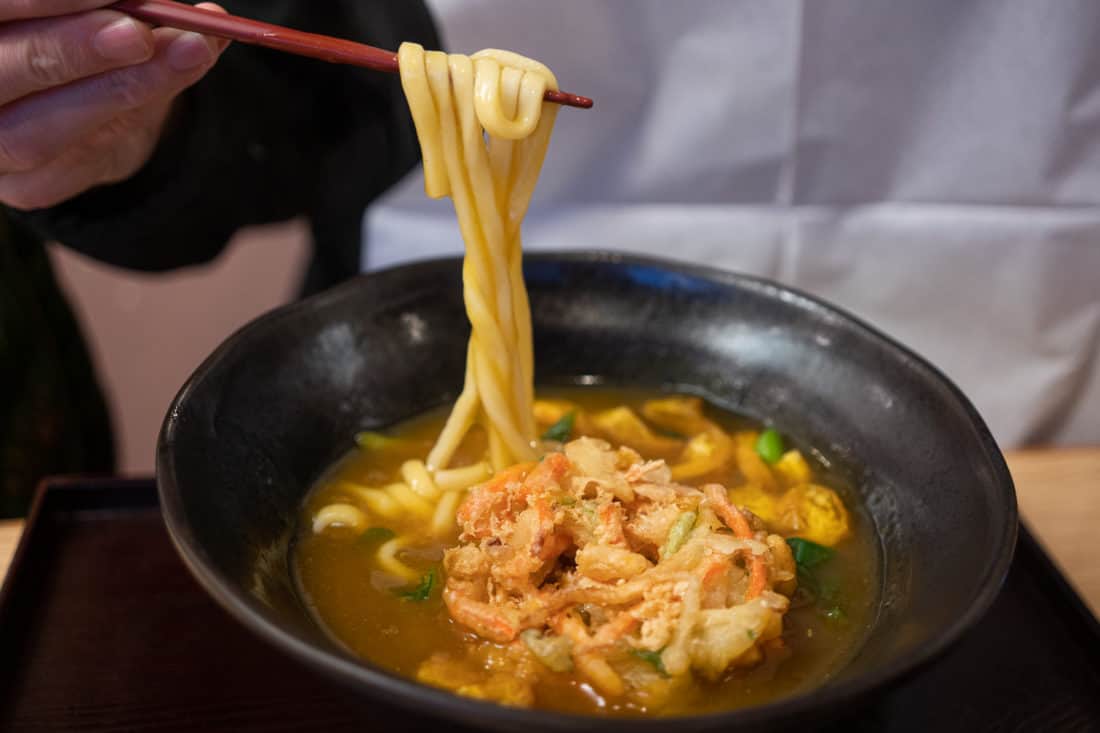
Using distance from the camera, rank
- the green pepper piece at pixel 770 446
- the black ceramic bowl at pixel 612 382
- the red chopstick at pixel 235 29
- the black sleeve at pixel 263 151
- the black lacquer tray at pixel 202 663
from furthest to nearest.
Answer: the black sleeve at pixel 263 151, the green pepper piece at pixel 770 446, the black lacquer tray at pixel 202 663, the red chopstick at pixel 235 29, the black ceramic bowl at pixel 612 382

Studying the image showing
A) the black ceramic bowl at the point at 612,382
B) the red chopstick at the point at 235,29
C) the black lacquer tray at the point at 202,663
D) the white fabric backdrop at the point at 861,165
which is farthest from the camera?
the white fabric backdrop at the point at 861,165

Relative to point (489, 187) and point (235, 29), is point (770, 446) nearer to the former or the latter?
point (489, 187)

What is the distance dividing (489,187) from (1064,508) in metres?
1.72

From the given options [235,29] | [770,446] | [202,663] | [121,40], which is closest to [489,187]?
[235,29]

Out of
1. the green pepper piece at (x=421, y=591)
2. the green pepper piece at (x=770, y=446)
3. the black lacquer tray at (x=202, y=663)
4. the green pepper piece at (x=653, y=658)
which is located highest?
the green pepper piece at (x=653, y=658)

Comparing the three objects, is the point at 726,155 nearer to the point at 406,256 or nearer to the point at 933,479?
the point at 406,256

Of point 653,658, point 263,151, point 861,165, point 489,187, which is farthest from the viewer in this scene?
point 263,151

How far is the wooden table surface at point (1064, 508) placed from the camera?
89.5 inches

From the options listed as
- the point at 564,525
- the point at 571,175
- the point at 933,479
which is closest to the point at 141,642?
the point at 564,525

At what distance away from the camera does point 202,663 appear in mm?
1891

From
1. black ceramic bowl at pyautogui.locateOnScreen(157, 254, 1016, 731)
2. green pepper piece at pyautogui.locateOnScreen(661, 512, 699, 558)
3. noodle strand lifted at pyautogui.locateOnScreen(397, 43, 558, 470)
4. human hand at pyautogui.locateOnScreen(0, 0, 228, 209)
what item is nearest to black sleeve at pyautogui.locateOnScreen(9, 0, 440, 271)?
human hand at pyautogui.locateOnScreen(0, 0, 228, 209)

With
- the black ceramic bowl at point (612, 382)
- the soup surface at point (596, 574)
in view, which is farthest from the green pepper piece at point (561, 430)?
the black ceramic bowl at point (612, 382)

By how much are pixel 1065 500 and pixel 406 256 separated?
211cm

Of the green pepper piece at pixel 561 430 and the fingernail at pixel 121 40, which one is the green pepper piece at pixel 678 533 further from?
the fingernail at pixel 121 40
